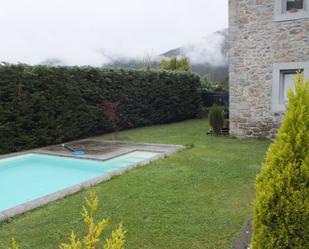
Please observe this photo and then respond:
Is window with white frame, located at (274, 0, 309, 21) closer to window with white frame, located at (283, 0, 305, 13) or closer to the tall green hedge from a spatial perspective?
window with white frame, located at (283, 0, 305, 13)

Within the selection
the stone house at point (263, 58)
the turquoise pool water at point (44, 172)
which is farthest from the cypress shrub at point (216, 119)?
the turquoise pool water at point (44, 172)

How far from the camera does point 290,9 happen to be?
9859mm

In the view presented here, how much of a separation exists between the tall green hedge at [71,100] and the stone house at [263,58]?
17.5 feet

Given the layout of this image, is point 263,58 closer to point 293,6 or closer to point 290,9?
point 290,9

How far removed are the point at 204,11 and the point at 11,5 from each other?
55.5ft

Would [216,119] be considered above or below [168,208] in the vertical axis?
above

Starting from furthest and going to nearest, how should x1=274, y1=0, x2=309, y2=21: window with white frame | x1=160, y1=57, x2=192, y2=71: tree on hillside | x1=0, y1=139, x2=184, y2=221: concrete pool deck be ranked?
x1=160, y1=57, x2=192, y2=71: tree on hillside < x1=274, y1=0, x2=309, y2=21: window with white frame < x1=0, y1=139, x2=184, y2=221: concrete pool deck

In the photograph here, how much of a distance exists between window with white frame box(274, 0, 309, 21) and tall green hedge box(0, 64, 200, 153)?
7055 mm

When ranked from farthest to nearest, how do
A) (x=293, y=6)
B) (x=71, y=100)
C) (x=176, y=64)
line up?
1. (x=176, y=64)
2. (x=71, y=100)
3. (x=293, y=6)

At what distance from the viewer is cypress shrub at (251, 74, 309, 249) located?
88.1 inches

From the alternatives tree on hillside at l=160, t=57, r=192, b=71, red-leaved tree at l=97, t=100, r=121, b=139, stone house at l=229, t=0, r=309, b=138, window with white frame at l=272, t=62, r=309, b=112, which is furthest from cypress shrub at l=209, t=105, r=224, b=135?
tree on hillside at l=160, t=57, r=192, b=71

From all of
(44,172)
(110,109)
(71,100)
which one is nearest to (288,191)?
(44,172)

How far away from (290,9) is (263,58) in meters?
1.65

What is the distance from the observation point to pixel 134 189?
5.96 metres
